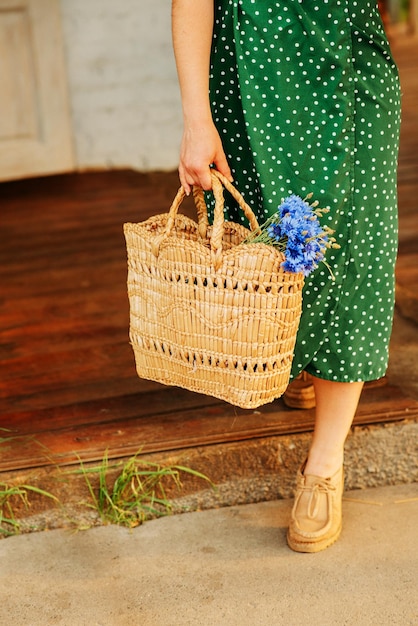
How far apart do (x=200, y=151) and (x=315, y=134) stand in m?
0.24

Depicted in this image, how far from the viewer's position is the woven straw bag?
1686 mm

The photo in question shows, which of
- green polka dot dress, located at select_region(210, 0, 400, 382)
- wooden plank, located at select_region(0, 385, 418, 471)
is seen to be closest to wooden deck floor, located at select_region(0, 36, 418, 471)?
wooden plank, located at select_region(0, 385, 418, 471)

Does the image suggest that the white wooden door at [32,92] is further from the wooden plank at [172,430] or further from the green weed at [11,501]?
A: the green weed at [11,501]

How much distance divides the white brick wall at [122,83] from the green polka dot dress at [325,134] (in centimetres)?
310

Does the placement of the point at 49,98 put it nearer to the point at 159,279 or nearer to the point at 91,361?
the point at 91,361

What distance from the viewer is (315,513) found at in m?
2.05

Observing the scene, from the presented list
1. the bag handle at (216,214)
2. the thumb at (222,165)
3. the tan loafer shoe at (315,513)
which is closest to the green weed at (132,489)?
the tan loafer shoe at (315,513)

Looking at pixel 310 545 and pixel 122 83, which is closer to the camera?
pixel 310 545

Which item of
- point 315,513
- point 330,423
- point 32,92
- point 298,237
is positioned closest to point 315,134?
point 298,237

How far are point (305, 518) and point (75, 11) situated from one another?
3.56 m

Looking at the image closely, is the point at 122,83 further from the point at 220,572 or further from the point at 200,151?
the point at 220,572

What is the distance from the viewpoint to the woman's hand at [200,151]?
1815 millimetres

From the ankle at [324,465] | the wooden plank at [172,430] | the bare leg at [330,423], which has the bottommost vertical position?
the wooden plank at [172,430]

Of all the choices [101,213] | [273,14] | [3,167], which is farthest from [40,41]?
[273,14]
